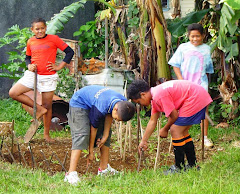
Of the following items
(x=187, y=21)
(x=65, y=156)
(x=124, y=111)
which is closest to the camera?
(x=124, y=111)

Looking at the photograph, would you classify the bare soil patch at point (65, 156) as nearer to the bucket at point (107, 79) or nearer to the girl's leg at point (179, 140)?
the girl's leg at point (179, 140)

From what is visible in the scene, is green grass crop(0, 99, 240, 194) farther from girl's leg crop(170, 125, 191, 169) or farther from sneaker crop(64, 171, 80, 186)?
girl's leg crop(170, 125, 191, 169)

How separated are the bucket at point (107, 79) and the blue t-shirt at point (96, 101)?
333cm

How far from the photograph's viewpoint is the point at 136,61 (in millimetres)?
8758

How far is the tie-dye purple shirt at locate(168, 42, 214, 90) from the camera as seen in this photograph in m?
5.95

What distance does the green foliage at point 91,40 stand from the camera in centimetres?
998

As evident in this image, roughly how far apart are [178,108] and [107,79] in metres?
3.45

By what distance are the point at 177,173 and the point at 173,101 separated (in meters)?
0.78

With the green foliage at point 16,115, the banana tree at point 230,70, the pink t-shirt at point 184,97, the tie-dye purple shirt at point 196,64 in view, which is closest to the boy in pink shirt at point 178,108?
the pink t-shirt at point 184,97

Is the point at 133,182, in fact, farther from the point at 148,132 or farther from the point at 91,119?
the point at 91,119

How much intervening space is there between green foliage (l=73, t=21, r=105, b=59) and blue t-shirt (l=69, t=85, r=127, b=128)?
206 inches

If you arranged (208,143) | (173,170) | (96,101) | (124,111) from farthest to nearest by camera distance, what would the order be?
(208,143)
(173,170)
(96,101)
(124,111)

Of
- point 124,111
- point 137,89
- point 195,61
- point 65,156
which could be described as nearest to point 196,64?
point 195,61

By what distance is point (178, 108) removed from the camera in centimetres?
483
